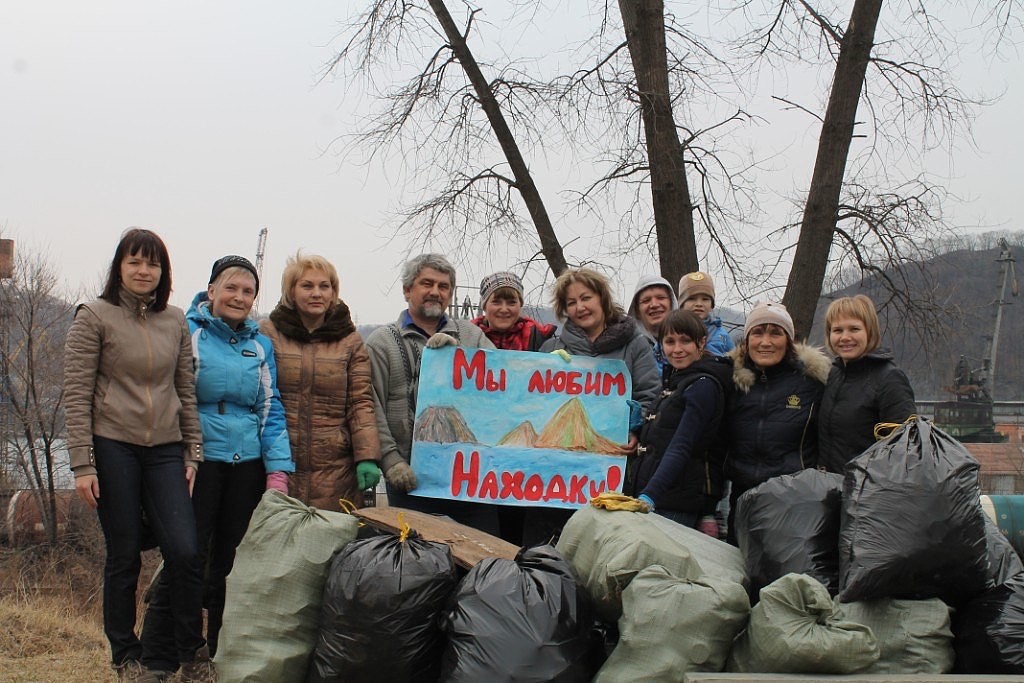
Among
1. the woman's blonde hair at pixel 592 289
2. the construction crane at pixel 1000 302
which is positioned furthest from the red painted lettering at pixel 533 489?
the construction crane at pixel 1000 302

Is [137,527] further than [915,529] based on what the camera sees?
Yes

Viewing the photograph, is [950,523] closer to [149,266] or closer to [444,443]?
[444,443]

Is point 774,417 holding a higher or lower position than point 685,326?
lower

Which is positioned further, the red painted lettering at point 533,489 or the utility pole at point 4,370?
the utility pole at point 4,370

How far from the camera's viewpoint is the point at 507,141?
29.1 ft

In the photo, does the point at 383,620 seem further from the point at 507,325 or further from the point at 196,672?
the point at 507,325

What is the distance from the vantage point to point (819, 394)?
4.06 metres

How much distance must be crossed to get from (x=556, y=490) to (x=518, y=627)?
4.89 ft

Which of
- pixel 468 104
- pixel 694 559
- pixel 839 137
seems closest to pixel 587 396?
pixel 694 559

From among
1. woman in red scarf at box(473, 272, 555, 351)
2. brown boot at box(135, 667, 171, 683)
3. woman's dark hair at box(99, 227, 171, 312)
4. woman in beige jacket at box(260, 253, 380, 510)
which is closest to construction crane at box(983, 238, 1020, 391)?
woman in red scarf at box(473, 272, 555, 351)

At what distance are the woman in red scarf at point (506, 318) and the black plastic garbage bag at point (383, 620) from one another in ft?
5.54

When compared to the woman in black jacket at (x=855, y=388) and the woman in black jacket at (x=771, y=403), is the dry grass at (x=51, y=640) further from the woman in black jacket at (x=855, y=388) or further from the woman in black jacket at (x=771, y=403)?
the woman in black jacket at (x=855, y=388)

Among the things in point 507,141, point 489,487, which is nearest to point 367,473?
point 489,487

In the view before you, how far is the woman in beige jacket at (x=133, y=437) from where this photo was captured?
12.6 ft
